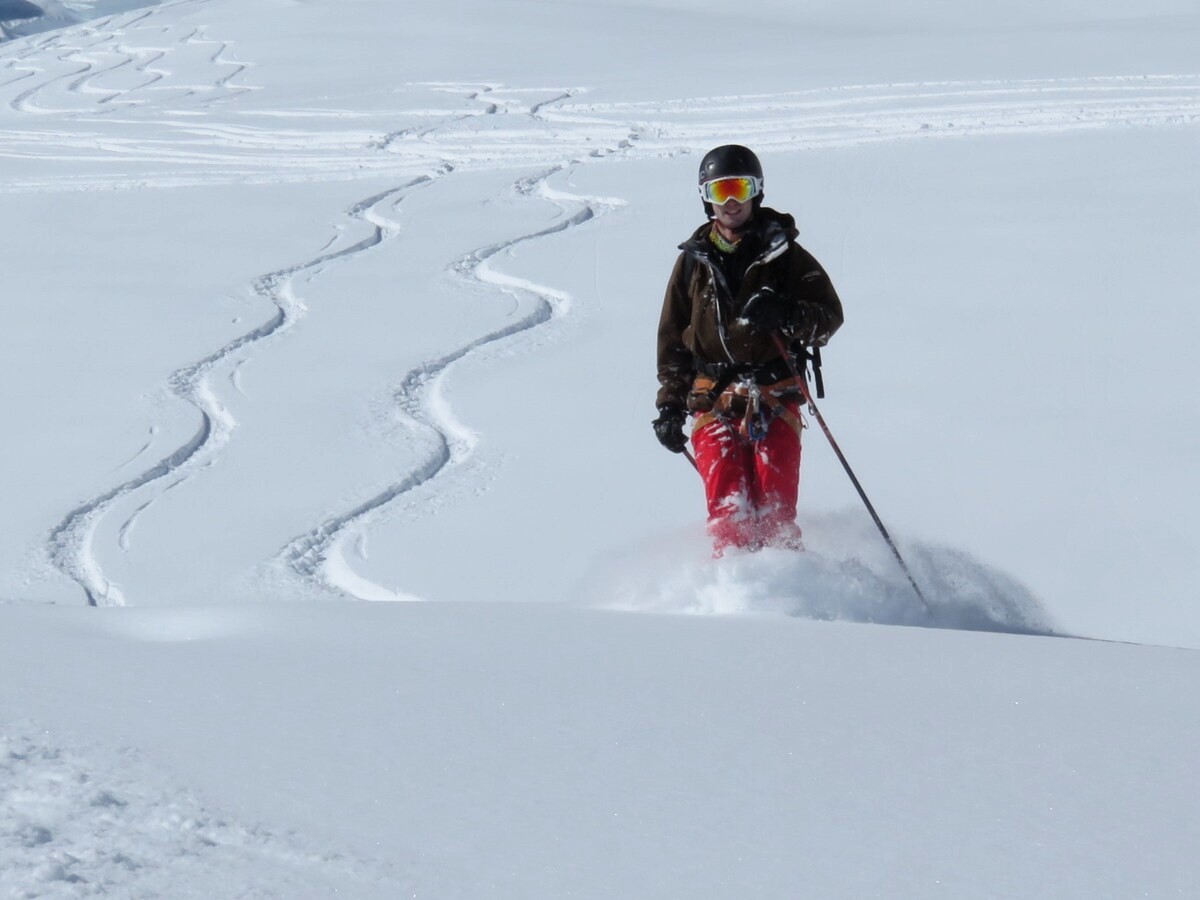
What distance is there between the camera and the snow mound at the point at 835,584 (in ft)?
12.2

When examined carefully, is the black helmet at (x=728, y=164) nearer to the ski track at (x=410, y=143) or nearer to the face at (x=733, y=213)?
the face at (x=733, y=213)

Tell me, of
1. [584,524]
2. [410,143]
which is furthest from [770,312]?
[410,143]

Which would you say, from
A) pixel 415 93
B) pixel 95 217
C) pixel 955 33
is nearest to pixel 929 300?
pixel 95 217

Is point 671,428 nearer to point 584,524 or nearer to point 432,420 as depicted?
point 584,524

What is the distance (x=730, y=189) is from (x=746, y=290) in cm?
31

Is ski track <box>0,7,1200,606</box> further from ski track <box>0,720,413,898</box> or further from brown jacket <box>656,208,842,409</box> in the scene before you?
ski track <box>0,720,413,898</box>

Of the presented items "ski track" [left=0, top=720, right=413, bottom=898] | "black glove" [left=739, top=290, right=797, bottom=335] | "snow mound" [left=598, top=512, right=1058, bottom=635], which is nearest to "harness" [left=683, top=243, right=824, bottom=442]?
"black glove" [left=739, top=290, right=797, bottom=335]

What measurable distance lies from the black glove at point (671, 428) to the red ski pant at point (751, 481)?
0.23 feet

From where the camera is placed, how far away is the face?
4.02 meters

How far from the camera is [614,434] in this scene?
21.0 ft

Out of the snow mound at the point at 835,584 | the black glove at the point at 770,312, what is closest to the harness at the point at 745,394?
the black glove at the point at 770,312

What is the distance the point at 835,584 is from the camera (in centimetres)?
383

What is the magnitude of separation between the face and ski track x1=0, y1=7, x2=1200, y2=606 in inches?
67.9

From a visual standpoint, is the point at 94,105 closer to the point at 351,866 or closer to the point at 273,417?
the point at 273,417
